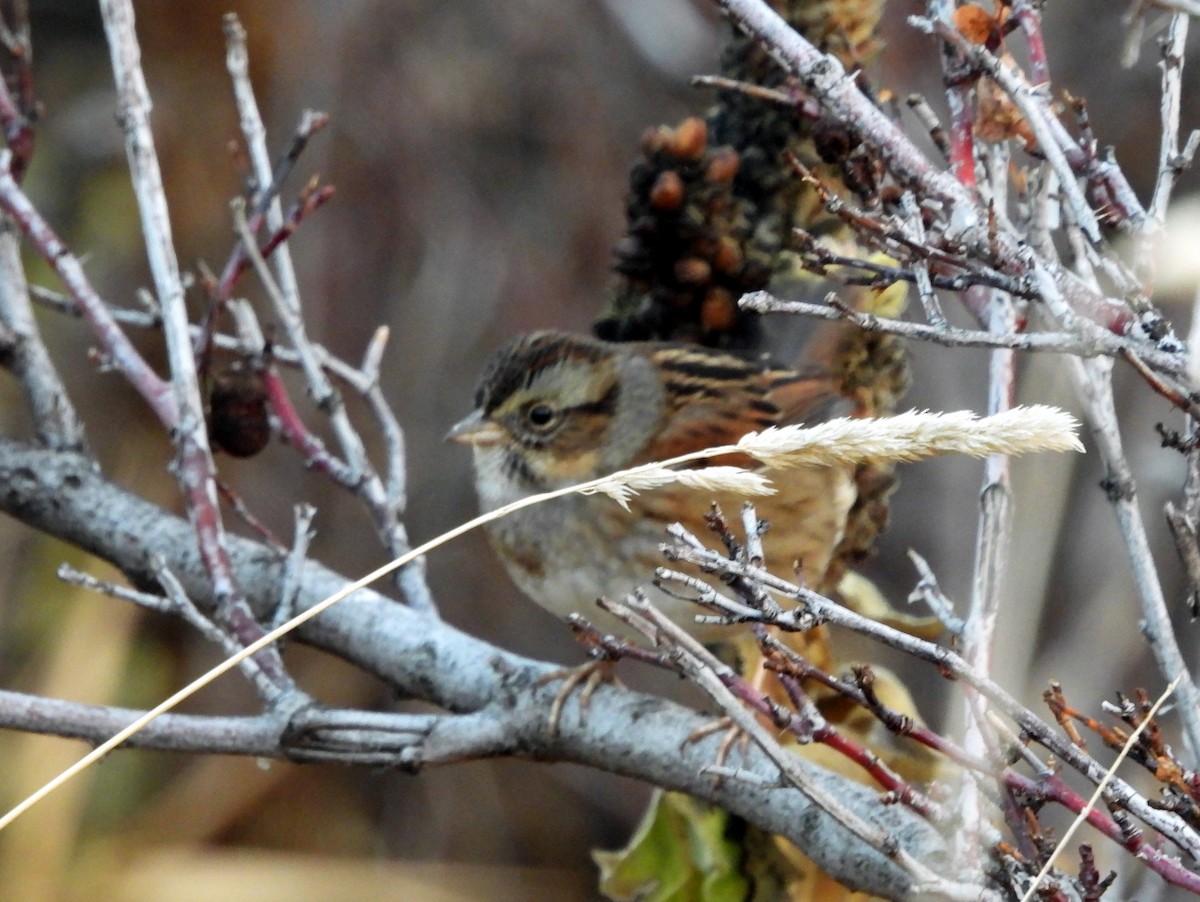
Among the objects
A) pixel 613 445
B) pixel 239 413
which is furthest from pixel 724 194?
pixel 239 413

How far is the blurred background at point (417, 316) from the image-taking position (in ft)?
10.4

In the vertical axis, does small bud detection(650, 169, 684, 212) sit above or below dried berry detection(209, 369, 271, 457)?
above

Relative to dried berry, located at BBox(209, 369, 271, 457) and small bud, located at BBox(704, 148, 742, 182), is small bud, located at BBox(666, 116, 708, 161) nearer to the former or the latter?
small bud, located at BBox(704, 148, 742, 182)

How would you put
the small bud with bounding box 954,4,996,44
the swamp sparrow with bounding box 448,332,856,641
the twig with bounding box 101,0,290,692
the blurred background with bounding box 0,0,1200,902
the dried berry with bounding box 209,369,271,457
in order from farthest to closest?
1. the blurred background with bounding box 0,0,1200,902
2. the swamp sparrow with bounding box 448,332,856,641
3. the dried berry with bounding box 209,369,271,457
4. the twig with bounding box 101,0,290,692
5. the small bud with bounding box 954,4,996,44

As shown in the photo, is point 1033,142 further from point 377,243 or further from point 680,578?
point 377,243

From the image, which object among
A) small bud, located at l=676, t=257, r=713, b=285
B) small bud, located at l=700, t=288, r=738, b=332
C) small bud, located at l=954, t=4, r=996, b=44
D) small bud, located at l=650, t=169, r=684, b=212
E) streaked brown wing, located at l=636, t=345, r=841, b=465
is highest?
small bud, located at l=650, t=169, r=684, b=212

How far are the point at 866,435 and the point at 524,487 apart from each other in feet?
3.45

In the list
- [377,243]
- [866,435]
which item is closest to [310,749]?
[866,435]

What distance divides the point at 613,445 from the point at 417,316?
5.65 ft

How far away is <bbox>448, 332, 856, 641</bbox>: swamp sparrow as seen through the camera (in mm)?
1795

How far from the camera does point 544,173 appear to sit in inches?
146

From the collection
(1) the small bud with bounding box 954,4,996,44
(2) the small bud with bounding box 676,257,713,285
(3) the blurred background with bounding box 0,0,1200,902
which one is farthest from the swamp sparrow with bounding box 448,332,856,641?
(3) the blurred background with bounding box 0,0,1200,902

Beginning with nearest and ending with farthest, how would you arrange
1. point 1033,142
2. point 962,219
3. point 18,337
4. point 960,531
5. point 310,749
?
1. point 962,219
2. point 1033,142
3. point 310,749
4. point 18,337
5. point 960,531

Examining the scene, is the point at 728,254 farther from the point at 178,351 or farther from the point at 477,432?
the point at 178,351
